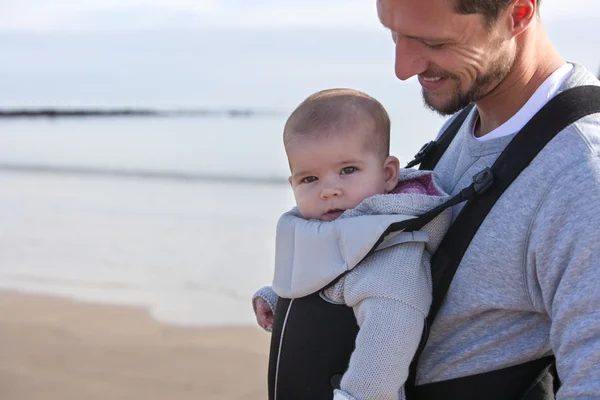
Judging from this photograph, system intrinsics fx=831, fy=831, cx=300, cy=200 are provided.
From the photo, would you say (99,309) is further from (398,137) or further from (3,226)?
(398,137)

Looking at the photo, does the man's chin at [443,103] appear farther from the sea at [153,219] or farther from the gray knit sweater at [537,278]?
the sea at [153,219]

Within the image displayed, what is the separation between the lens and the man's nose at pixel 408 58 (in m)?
2.15

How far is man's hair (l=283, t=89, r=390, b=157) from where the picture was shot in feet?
7.29

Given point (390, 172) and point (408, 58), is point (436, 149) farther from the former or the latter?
point (408, 58)

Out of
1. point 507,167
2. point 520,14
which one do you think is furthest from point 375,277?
point 520,14

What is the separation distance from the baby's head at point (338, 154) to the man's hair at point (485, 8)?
0.37m

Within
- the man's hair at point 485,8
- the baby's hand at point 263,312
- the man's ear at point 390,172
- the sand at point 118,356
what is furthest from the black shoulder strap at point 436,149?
the sand at point 118,356

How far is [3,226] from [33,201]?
181 centimetres

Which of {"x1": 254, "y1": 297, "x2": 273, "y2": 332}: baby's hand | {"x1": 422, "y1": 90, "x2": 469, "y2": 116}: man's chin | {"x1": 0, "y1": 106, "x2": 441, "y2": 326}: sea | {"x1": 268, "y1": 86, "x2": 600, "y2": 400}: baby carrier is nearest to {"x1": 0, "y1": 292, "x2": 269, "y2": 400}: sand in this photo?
{"x1": 0, "y1": 106, "x2": 441, "y2": 326}: sea

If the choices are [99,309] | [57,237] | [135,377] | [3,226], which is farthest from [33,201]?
[135,377]

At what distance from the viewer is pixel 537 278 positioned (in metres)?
1.83

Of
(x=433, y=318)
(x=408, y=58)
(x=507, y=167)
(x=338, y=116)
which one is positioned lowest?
(x=433, y=318)

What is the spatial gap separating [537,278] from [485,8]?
27.0 inches

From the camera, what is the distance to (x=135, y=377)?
4.96 metres
